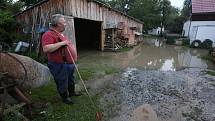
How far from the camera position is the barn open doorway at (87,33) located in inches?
760

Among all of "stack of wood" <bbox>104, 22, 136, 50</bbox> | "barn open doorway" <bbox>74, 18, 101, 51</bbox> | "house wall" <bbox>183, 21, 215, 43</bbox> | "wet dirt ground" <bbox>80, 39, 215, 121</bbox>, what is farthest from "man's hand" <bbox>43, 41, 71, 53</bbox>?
"house wall" <bbox>183, 21, 215, 43</bbox>

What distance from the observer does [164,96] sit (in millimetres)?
6562

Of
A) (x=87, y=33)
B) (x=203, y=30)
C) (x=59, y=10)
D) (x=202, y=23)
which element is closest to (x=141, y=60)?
(x=59, y=10)

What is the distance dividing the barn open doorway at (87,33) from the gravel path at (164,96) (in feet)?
34.0

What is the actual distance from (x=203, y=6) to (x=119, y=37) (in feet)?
40.9

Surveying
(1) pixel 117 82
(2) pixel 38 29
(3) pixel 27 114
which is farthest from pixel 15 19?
(3) pixel 27 114

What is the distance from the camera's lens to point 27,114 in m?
4.42

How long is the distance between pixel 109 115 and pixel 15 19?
978cm

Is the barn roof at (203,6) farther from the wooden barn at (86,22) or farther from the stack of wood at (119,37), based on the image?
the stack of wood at (119,37)

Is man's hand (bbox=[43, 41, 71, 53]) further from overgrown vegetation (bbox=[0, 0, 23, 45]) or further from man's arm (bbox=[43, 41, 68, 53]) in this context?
overgrown vegetation (bbox=[0, 0, 23, 45])

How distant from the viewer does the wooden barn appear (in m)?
12.3

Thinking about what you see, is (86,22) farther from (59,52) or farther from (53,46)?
(53,46)

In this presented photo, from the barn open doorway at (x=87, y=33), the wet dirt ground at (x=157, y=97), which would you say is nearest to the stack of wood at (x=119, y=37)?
the barn open doorway at (x=87, y=33)

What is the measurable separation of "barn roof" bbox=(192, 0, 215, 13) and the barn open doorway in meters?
12.9
